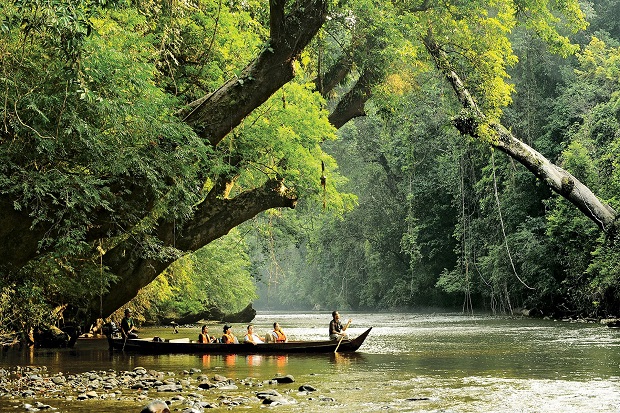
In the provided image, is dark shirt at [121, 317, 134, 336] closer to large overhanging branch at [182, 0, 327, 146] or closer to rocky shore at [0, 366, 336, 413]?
rocky shore at [0, 366, 336, 413]

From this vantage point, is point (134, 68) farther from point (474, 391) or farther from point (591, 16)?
point (591, 16)

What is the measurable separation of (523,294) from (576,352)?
70.6ft

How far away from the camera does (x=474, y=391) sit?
11.3 meters

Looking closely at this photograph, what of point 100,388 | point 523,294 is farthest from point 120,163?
point 523,294

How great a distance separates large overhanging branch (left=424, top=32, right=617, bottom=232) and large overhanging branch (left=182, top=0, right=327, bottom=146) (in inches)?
315

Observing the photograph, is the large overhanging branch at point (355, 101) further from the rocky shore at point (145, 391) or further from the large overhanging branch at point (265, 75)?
the rocky shore at point (145, 391)

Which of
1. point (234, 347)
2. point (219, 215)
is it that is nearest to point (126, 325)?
point (234, 347)

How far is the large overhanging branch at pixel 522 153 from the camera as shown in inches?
783

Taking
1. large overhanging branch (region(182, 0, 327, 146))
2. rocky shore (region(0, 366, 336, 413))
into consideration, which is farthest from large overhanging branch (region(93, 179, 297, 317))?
rocky shore (region(0, 366, 336, 413))

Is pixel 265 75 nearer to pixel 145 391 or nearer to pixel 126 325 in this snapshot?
pixel 145 391

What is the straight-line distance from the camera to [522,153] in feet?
70.2

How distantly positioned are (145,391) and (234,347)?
821cm

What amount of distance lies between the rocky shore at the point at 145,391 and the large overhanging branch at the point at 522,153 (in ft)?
32.7

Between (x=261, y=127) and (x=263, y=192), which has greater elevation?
(x=261, y=127)
